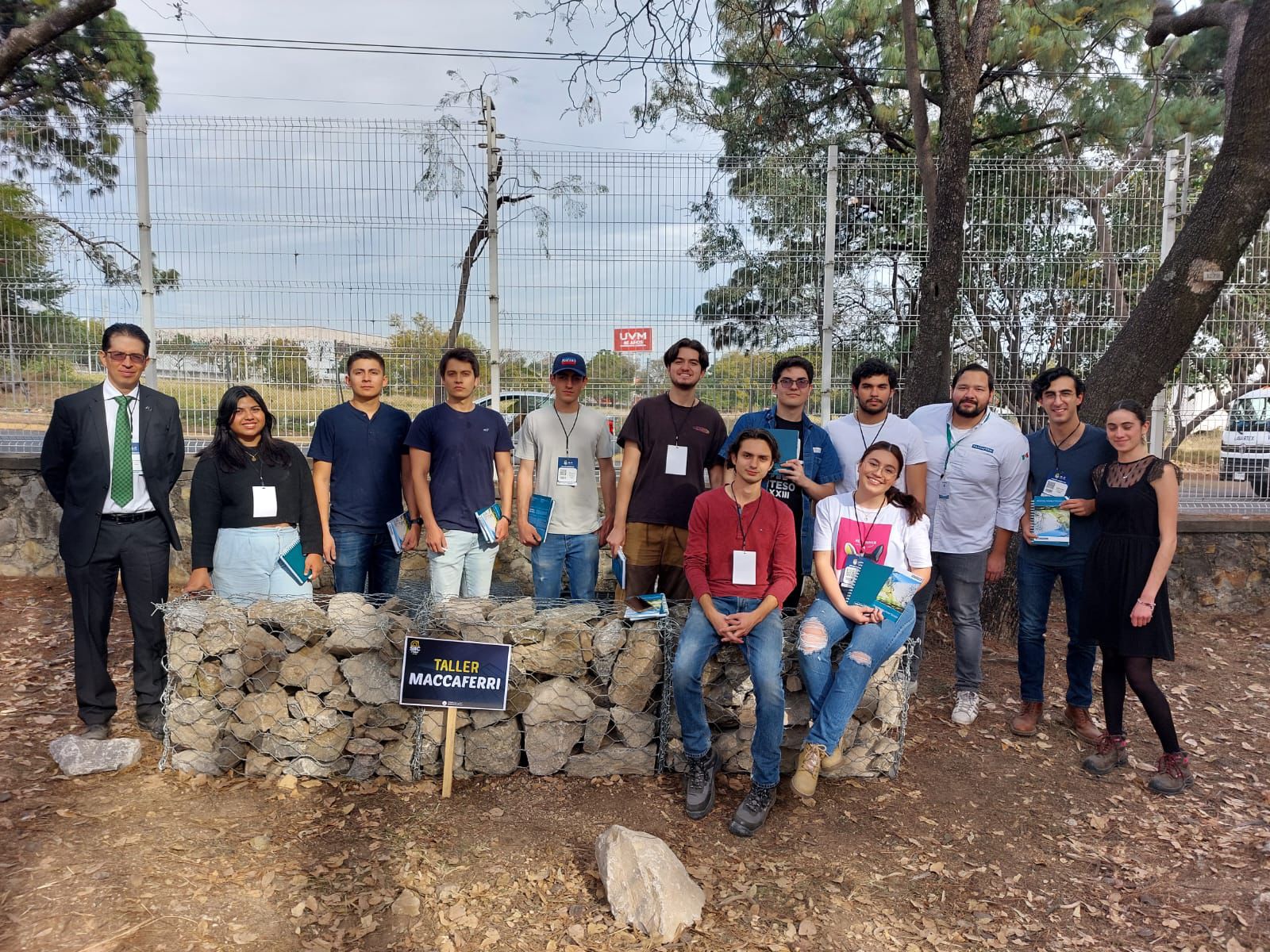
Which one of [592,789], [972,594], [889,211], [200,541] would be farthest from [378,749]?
[889,211]

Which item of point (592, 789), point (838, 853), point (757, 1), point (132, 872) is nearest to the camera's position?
point (132, 872)

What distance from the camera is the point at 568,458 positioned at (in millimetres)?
4121

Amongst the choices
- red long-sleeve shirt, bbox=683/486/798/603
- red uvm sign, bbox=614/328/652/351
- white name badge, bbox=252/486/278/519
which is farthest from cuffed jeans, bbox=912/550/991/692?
white name badge, bbox=252/486/278/519

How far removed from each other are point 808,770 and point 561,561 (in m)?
1.62

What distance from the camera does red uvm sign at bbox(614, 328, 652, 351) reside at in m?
5.84

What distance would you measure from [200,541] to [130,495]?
1.24ft

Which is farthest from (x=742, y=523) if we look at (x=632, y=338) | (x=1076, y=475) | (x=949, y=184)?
(x=949, y=184)

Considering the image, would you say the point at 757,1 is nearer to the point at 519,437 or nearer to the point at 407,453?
the point at 519,437

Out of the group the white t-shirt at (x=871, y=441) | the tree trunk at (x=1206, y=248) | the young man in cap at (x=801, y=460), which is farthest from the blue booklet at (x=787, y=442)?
the tree trunk at (x=1206, y=248)

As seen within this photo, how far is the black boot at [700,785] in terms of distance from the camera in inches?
124

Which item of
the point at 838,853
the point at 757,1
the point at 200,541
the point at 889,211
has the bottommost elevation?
the point at 838,853

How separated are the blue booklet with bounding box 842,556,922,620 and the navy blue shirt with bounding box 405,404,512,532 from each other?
6.05 ft

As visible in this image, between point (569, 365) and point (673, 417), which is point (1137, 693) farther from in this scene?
point (569, 365)

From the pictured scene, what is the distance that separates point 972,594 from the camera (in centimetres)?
405
